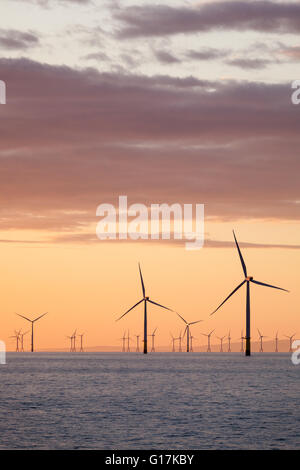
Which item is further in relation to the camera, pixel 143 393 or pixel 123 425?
pixel 143 393

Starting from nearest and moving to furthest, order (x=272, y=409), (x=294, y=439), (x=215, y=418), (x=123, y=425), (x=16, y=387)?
1. (x=294, y=439)
2. (x=123, y=425)
3. (x=215, y=418)
4. (x=272, y=409)
5. (x=16, y=387)

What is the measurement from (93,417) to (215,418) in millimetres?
14668

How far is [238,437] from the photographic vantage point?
258 ft

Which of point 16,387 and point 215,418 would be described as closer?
point 215,418

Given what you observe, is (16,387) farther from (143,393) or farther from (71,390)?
(143,393)

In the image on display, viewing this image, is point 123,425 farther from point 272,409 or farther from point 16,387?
point 16,387

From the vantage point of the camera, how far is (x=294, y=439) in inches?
2997
